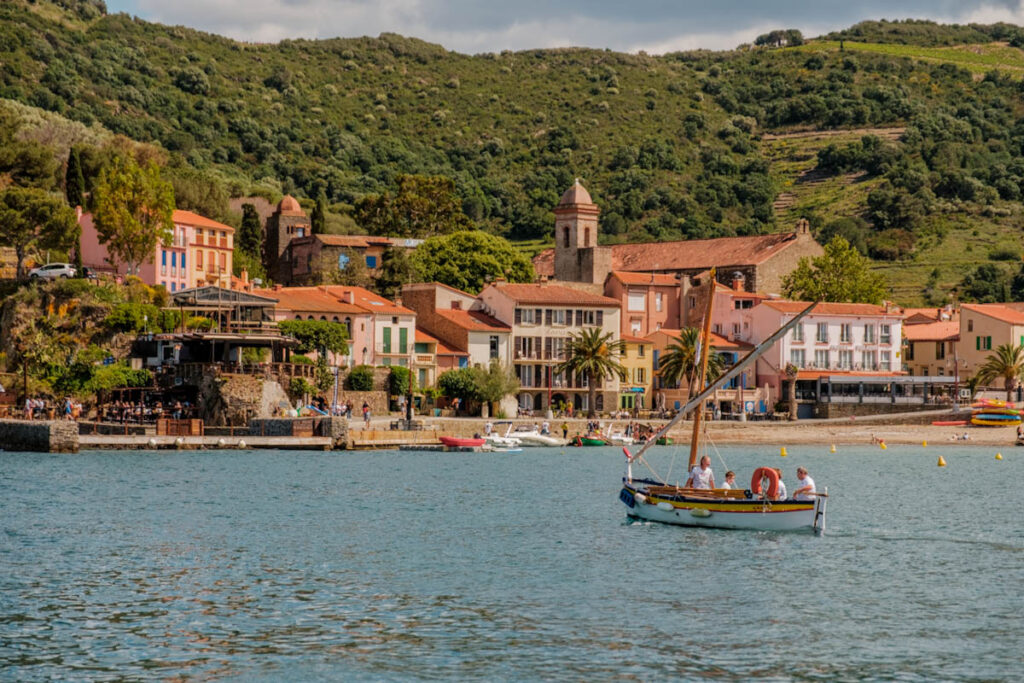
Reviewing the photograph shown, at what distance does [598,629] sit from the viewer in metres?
30.2

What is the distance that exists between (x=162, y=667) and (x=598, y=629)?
8.82m

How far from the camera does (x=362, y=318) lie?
336 feet

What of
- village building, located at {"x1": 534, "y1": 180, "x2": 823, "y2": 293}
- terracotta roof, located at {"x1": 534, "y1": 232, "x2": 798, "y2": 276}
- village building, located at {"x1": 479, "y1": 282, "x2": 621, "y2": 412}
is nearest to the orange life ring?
village building, located at {"x1": 479, "y1": 282, "x2": 621, "y2": 412}

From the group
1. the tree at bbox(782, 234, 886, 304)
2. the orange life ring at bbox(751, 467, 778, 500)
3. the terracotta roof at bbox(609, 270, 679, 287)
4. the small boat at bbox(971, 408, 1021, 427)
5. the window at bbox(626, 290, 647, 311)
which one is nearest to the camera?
the orange life ring at bbox(751, 467, 778, 500)

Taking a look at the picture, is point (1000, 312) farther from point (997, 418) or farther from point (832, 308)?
point (997, 418)

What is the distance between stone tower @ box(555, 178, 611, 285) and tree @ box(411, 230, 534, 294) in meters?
8.30

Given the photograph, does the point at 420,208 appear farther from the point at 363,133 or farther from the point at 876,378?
the point at 363,133

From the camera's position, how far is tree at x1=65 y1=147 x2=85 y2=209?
109062mm

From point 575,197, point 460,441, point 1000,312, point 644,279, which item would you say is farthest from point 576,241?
point 460,441

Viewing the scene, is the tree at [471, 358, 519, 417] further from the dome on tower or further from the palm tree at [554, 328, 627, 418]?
the dome on tower

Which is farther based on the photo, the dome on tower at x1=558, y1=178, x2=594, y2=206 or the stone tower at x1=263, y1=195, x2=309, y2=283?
the dome on tower at x1=558, y1=178, x2=594, y2=206

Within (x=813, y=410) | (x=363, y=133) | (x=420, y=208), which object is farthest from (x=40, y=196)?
(x=363, y=133)

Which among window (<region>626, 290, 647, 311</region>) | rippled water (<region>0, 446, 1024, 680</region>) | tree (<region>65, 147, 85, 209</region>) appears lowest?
rippled water (<region>0, 446, 1024, 680</region>)

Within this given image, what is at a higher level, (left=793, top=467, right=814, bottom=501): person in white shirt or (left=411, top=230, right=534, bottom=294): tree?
(left=411, top=230, right=534, bottom=294): tree
